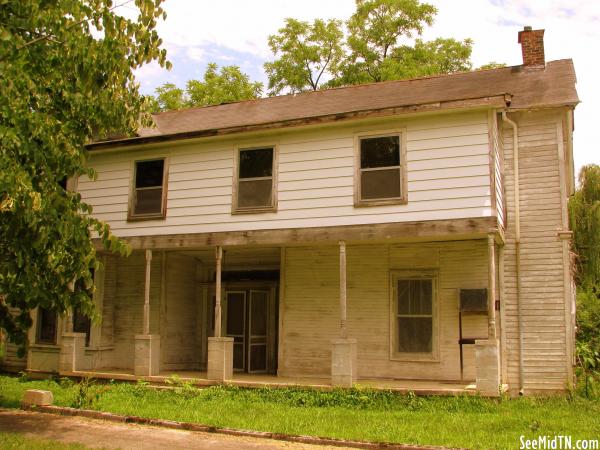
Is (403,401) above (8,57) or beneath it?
beneath

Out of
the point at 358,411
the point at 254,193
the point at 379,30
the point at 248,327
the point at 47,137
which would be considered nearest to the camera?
the point at 47,137

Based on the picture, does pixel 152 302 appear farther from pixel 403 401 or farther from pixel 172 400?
pixel 403 401

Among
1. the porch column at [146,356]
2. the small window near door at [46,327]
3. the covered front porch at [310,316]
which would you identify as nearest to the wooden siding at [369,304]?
the covered front porch at [310,316]

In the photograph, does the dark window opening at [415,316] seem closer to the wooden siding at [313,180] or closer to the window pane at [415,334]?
the window pane at [415,334]

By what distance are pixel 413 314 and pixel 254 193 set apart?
180 inches

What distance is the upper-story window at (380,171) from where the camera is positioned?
13.2 meters

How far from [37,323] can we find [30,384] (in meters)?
3.60

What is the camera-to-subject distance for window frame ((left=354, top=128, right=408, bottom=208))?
42.7 feet

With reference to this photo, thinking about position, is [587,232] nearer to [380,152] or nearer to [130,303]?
[380,152]

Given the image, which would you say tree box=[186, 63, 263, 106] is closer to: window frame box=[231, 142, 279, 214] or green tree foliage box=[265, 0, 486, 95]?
green tree foliage box=[265, 0, 486, 95]

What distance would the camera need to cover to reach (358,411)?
36.7ft

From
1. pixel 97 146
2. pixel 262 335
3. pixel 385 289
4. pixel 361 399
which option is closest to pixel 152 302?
pixel 262 335

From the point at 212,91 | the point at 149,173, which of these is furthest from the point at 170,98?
the point at 149,173

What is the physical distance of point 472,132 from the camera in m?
12.6
